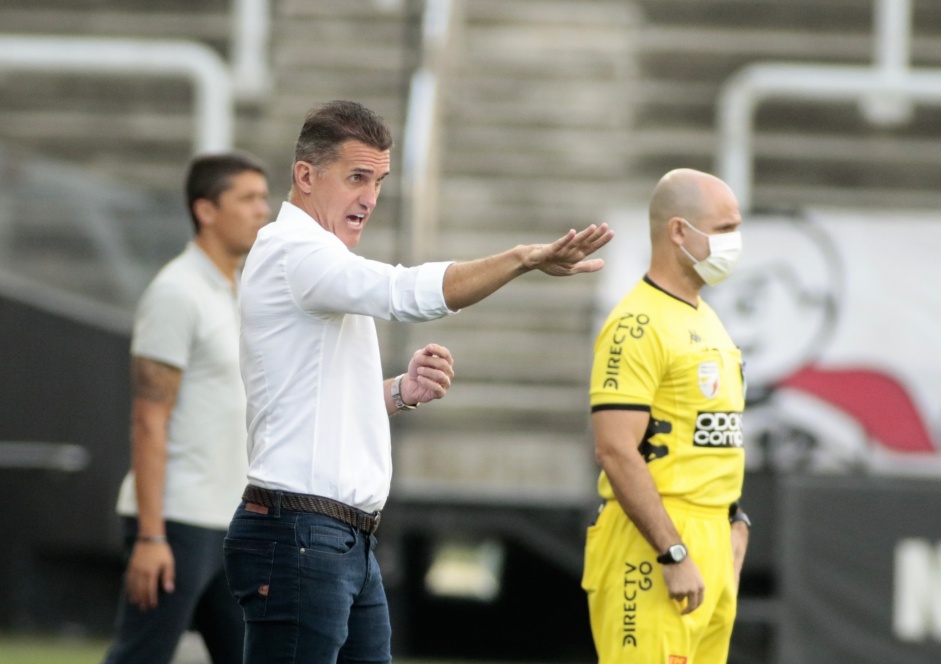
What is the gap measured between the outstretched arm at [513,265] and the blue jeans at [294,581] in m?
0.60

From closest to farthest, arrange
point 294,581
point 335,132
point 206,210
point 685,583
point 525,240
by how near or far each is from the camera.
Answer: point 294,581 → point 335,132 → point 685,583 → point 206,210 → point 525,240

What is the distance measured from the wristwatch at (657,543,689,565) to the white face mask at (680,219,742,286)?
785 mm

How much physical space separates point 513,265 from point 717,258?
4.26ft

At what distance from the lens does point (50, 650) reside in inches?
300

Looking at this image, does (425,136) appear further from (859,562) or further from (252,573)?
(252,573)

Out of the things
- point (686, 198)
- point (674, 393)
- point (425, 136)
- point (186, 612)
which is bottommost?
point (186, 612)

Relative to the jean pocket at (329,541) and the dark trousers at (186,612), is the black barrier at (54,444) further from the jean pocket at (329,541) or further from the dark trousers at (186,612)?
the jean pocket at (329,541)

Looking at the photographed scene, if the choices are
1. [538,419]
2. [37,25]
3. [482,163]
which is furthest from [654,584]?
[37,25]

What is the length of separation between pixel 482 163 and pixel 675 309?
651cm

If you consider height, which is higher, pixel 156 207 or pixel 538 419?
pixel 156 207

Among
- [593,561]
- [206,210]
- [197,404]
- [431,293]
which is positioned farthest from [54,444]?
[431,293]

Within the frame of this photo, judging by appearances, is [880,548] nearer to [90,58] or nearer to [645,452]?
[645,452]

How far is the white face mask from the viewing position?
163 inches

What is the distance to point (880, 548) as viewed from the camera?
6.77 metres
